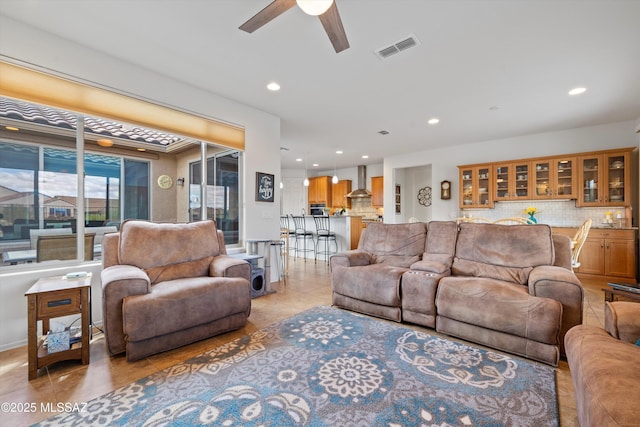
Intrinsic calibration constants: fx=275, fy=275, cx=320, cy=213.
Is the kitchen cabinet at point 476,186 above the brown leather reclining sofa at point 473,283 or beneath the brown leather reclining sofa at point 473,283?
above

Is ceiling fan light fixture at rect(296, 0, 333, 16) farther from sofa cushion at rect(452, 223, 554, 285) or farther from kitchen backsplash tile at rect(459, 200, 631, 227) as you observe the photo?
kitchen backsplash tile at rect(459, 200, 631, 227)

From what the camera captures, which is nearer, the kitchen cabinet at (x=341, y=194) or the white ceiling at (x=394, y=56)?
the white ceiling at (x=394, y=56)

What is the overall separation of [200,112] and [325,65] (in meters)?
1.74

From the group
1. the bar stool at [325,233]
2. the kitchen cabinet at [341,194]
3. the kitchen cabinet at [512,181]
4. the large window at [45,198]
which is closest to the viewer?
the large window at [45,198]

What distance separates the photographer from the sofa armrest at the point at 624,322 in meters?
1.42

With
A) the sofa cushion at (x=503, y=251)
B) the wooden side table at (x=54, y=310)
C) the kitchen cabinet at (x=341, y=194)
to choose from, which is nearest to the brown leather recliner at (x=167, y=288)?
the wooden side table at (x=54, y=310)

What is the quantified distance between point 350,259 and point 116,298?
2.22 m

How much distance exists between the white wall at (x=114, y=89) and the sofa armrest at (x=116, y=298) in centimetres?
91

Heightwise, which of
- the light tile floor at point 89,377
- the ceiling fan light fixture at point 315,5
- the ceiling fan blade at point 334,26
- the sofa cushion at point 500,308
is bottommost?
the light tile floor at point 89,377

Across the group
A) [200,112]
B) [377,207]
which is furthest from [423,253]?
[377,207]

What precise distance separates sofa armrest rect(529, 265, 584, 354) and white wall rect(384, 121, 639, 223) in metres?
4.48

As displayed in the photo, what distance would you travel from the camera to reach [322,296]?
3727 millimetres

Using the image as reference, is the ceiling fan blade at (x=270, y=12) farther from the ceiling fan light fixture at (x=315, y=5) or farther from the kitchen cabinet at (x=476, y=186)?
the kitchen cabinet at (x=476, y=186)

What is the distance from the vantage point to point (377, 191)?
8766mm
